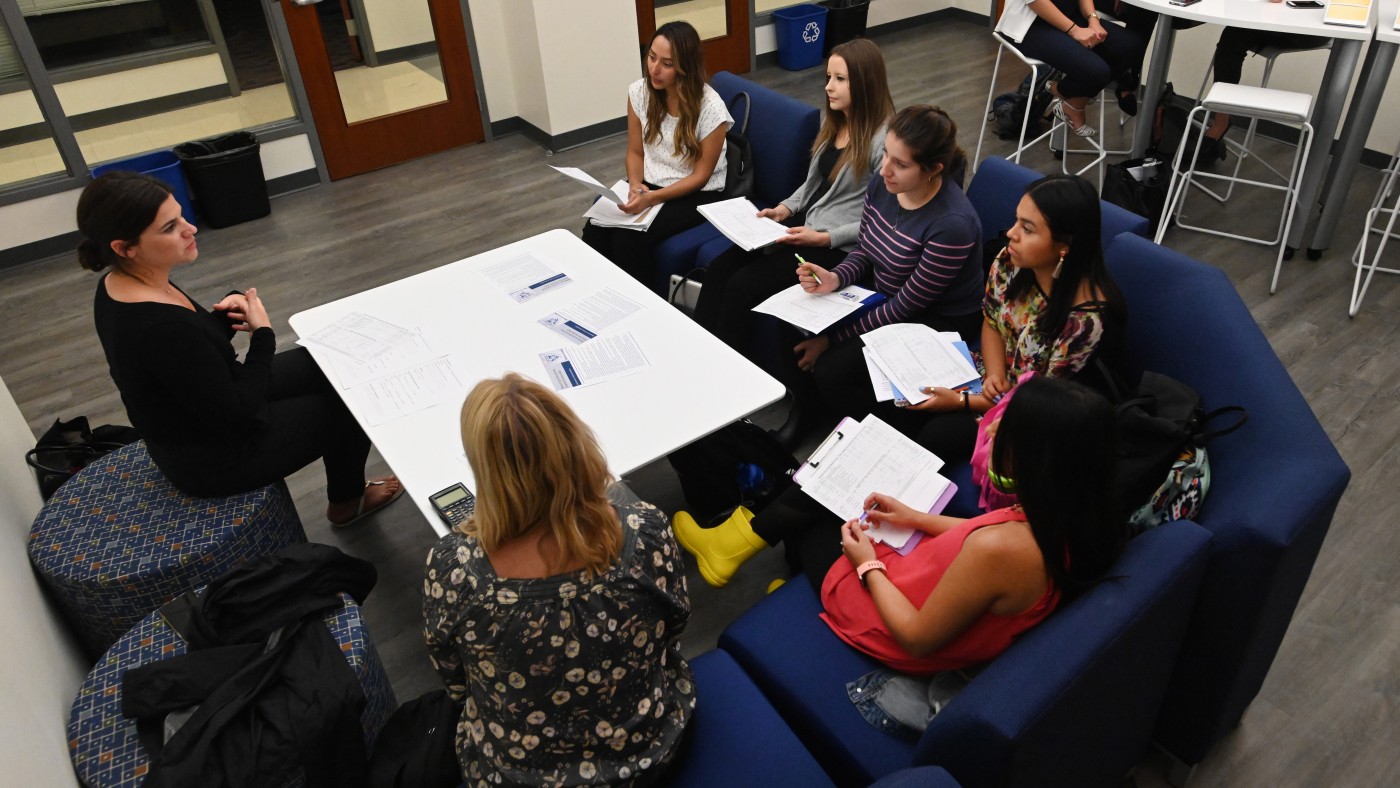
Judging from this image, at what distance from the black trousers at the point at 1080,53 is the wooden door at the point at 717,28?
245cm

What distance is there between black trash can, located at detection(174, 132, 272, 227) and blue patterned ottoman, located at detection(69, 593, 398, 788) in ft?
11.5

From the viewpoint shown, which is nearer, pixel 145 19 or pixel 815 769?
pixel 815 769

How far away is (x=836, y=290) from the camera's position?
320cm

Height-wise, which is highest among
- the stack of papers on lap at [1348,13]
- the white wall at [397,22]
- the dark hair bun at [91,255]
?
the dark hair bun at [91,255]

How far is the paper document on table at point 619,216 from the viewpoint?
381 cm

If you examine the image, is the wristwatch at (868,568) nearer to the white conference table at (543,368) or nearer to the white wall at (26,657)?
the white conference table at (543,368)

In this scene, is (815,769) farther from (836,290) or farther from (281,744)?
(836,290)

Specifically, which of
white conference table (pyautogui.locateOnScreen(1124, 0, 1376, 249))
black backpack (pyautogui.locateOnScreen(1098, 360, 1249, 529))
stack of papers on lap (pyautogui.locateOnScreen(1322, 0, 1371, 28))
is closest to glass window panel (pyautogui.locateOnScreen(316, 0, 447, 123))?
white conference table (pyautogui.locateOnScreen(1124, 0, 1376, 249))

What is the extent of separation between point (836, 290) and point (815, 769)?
1.79 m

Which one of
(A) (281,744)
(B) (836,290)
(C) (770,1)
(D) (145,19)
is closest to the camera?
(A) (281,744)

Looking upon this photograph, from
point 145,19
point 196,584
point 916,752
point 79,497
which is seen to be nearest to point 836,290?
point 916,752

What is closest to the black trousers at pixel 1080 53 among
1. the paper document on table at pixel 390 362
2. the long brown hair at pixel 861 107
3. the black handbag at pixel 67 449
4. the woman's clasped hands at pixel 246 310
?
the long brown hair at pixel 861 107

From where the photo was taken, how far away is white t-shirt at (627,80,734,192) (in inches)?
151

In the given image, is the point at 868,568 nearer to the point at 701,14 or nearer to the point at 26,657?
the point at 26,657
